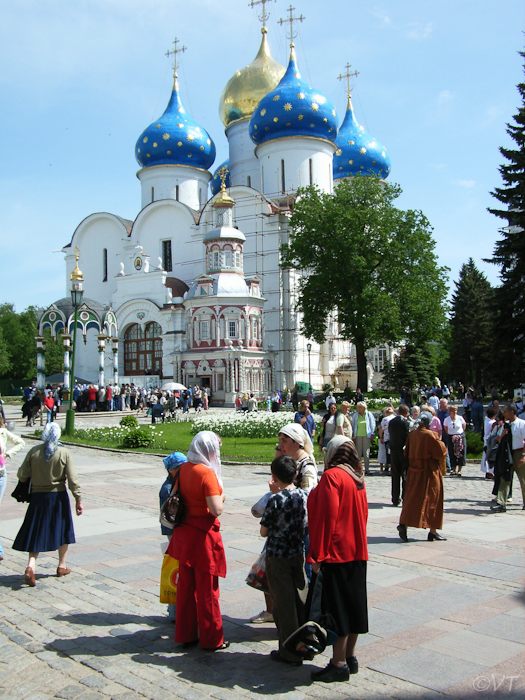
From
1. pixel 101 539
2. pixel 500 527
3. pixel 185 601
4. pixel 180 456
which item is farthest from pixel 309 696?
pixel 500 527

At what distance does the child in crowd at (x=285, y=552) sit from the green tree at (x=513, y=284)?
890 inches

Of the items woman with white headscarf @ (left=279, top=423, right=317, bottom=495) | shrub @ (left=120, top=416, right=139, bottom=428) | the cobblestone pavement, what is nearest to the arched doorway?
shrub @ (left=120, top=416, right=139, bottom=428)

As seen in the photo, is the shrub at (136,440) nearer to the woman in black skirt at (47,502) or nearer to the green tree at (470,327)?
the woman in black skirt at (47,502)

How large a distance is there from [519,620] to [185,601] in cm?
263

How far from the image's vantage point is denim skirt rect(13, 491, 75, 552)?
20.7 ft

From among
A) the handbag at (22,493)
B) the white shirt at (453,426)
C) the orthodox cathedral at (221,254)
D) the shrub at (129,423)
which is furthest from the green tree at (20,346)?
the handbag at (22,493)

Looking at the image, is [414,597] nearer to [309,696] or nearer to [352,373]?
[309,696]

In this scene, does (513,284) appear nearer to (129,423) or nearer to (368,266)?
(368,266)

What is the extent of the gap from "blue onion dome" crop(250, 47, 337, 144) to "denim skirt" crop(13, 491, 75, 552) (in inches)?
1687

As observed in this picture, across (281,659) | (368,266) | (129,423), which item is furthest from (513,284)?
(281,659)

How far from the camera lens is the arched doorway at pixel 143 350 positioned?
4650 cm

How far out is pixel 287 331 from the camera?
148 ft

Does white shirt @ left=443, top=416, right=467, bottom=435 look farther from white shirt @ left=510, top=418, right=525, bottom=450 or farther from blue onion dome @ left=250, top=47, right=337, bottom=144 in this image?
blue onion dome @ left=250, top=47, right=337, bottom=144

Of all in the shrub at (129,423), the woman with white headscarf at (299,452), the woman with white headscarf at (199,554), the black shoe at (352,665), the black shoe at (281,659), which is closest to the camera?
the black shoe at (352,665)
